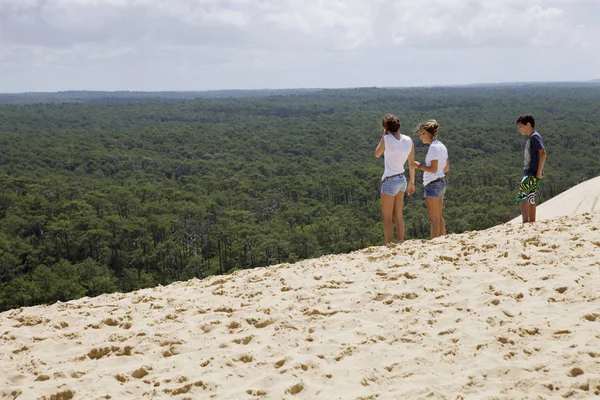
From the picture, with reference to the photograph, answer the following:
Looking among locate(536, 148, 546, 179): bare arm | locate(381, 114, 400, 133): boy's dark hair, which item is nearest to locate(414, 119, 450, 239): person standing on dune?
locate(381, 114, 400, 133): boy's dark hair

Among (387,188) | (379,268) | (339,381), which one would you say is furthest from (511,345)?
(387,188)

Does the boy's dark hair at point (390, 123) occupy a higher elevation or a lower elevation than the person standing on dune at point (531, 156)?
higher

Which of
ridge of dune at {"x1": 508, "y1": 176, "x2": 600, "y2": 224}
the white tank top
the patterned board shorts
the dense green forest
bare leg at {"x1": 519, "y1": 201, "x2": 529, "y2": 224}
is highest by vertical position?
the white tank top

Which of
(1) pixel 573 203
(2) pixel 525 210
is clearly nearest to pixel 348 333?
(2) pixel 525 210

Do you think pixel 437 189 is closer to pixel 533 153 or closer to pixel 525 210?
pixel 533 153

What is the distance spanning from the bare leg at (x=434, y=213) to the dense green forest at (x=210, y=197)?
31.8 meters

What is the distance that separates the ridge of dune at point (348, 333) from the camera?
4.09 metres

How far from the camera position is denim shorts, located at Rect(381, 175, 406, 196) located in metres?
7.51

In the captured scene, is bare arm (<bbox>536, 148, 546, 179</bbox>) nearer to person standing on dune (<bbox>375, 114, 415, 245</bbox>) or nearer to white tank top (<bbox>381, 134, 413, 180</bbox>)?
person standing on dune (<bbox>375, 114, 415, 245</bbox>)

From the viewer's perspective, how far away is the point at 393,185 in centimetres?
751

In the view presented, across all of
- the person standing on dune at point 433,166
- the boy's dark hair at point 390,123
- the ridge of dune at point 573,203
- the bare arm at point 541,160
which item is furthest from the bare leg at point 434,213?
the ridge of dune at point 573,203

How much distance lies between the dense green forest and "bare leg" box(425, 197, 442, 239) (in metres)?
31.8

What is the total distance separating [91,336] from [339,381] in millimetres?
2659

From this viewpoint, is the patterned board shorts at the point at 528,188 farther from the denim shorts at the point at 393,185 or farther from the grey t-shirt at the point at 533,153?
the denim shorts at the point at 393,185
